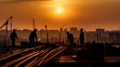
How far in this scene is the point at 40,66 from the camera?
17156 mm

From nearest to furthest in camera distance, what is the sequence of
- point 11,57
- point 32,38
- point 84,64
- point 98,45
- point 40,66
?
point 40,66 → point 84,64 → point 11,57 → point 98,45 → point 32,38

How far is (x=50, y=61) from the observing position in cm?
1934

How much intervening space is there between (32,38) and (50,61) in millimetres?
12836

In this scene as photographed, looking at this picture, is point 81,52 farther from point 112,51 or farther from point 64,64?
point 112,51

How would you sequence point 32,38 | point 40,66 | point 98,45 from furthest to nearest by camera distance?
point 32,38
point 98,45
point 40,66

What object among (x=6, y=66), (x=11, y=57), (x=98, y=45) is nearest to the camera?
(x=6, y=66)

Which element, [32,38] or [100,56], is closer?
[100,56]

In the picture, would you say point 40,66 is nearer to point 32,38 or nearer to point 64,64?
point 64,64

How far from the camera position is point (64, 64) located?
18.7 metres

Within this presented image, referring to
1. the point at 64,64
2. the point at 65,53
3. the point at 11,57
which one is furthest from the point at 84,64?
the point at 65,53

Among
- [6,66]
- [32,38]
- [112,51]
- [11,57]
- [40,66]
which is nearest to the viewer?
[6,66]

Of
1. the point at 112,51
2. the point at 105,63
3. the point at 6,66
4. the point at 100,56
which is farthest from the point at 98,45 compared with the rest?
the point at 6,66

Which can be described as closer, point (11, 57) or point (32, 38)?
point (11, 57)

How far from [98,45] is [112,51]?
4422 millimetres
